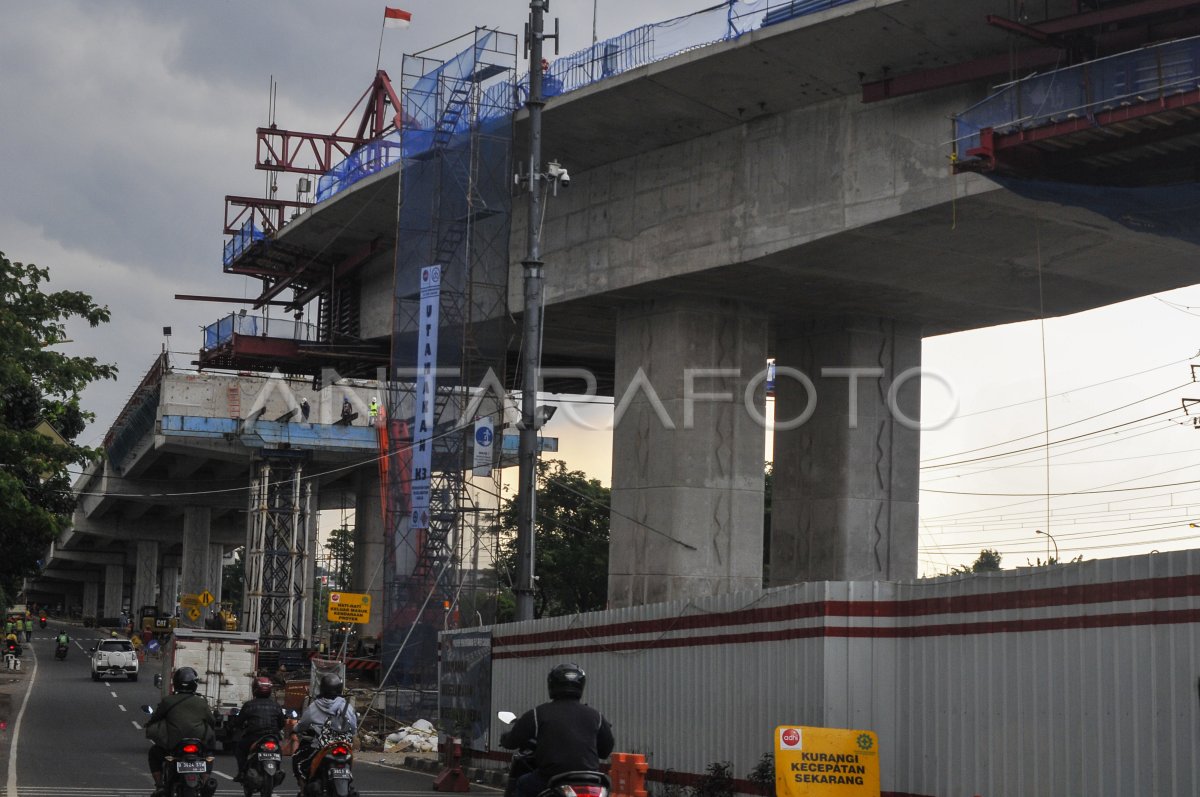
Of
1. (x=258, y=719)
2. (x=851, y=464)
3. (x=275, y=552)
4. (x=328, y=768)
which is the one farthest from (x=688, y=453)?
(x=275, y=552)

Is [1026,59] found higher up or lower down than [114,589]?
higher up

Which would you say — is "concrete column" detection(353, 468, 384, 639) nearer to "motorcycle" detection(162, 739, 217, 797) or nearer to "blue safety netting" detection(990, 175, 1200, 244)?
"blue safety netting" detection(990, 175, 1200, 244)

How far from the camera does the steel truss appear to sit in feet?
220

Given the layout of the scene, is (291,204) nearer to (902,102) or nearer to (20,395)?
(20,395)

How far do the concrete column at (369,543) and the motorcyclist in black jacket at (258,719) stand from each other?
46821mm

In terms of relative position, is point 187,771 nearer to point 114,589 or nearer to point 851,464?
point 851,464

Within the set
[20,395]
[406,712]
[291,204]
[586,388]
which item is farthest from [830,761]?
[291,204]

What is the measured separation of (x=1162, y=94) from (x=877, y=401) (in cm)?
1445

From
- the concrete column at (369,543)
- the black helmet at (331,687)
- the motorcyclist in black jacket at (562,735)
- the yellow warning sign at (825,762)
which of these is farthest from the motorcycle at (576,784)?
the concrete column at (369,543)

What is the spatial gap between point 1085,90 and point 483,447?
1943 centimetres

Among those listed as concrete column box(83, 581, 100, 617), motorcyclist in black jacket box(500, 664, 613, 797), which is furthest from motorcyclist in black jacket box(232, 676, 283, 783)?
concrete column box(83, 581, 100, 617)

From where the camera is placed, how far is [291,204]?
56.9 meters

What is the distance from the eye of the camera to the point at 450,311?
40.5m

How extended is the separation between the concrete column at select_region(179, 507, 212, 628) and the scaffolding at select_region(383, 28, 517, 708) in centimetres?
4661
